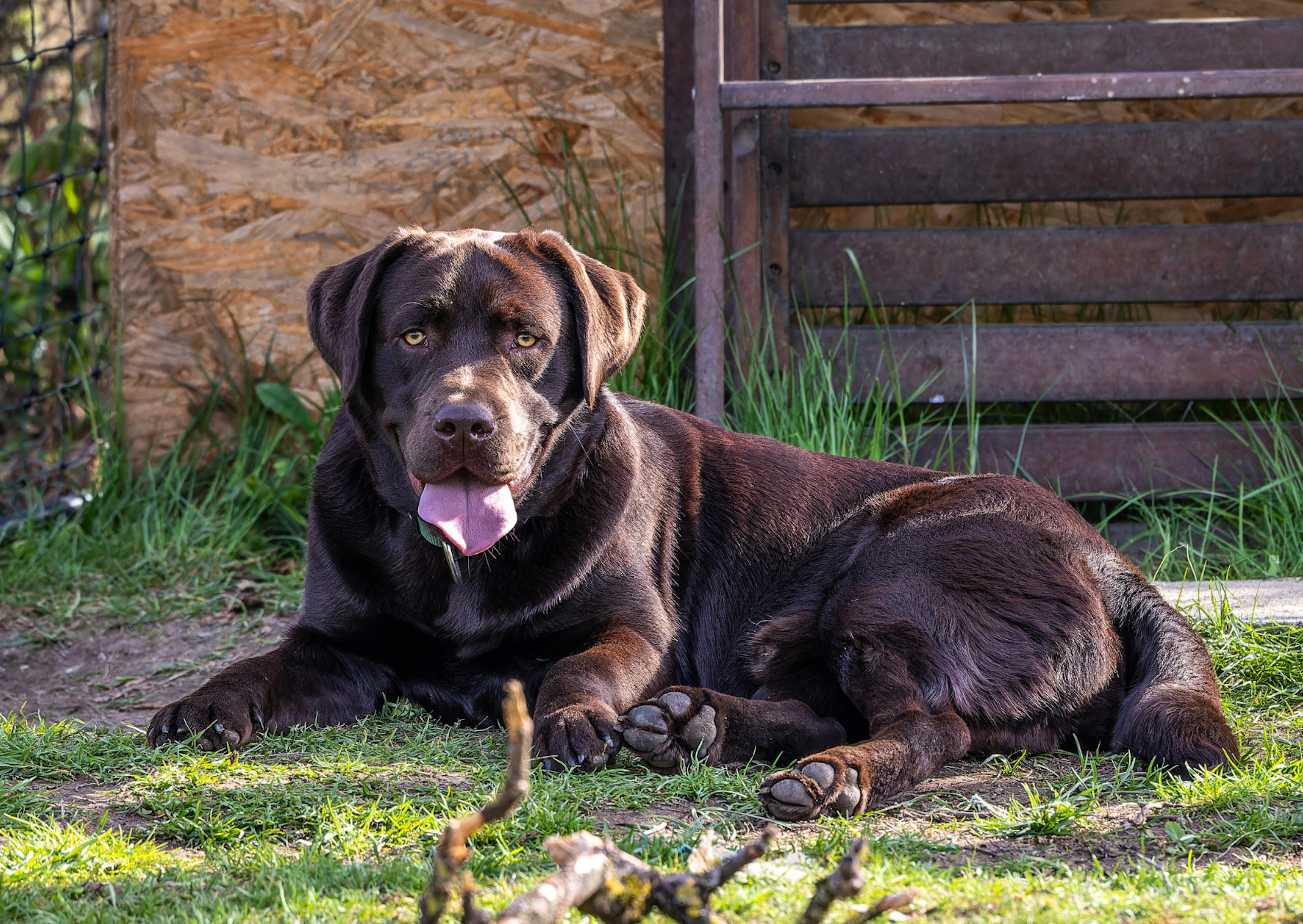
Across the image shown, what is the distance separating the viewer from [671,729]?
8.39ft

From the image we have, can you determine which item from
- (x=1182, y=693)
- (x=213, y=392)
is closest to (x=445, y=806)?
(x=1182, y=693)

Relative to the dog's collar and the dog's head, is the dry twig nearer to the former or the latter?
the dog's head

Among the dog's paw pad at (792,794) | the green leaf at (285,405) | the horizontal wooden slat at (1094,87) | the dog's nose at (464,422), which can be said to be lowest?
the dog's paw pad at (792,794)


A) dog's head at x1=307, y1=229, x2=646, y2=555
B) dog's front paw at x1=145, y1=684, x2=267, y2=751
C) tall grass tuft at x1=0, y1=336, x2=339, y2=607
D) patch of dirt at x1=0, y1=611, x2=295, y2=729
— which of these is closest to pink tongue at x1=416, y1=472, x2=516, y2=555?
dog's head at x1=307, y1=229, x2=646, y2=555

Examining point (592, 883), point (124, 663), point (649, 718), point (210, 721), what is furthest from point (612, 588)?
point (124, 663)

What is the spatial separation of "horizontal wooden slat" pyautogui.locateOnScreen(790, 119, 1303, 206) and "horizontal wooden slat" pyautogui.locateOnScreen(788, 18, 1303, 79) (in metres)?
0.23

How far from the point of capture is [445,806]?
2213 mm

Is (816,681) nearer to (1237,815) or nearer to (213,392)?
(1237,815)

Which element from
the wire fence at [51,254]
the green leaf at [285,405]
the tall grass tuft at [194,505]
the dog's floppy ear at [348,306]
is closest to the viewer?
the dog's floppy ear at [348,306]

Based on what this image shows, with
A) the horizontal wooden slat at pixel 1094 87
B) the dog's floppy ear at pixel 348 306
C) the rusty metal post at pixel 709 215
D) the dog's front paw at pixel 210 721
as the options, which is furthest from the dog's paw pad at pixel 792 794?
the horizontal wooden slat at pixel 1094 87

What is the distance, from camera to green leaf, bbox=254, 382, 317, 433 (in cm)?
494

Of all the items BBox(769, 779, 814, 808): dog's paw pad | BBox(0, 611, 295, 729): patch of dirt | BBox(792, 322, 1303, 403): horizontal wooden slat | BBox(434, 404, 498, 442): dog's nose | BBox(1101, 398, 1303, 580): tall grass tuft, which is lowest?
BBox(0, 611, 295, 729): patch of dirt

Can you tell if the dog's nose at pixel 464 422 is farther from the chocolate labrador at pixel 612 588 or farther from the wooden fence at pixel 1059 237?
the wooden fence at pixel 1059 237

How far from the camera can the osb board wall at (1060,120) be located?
5.06m
